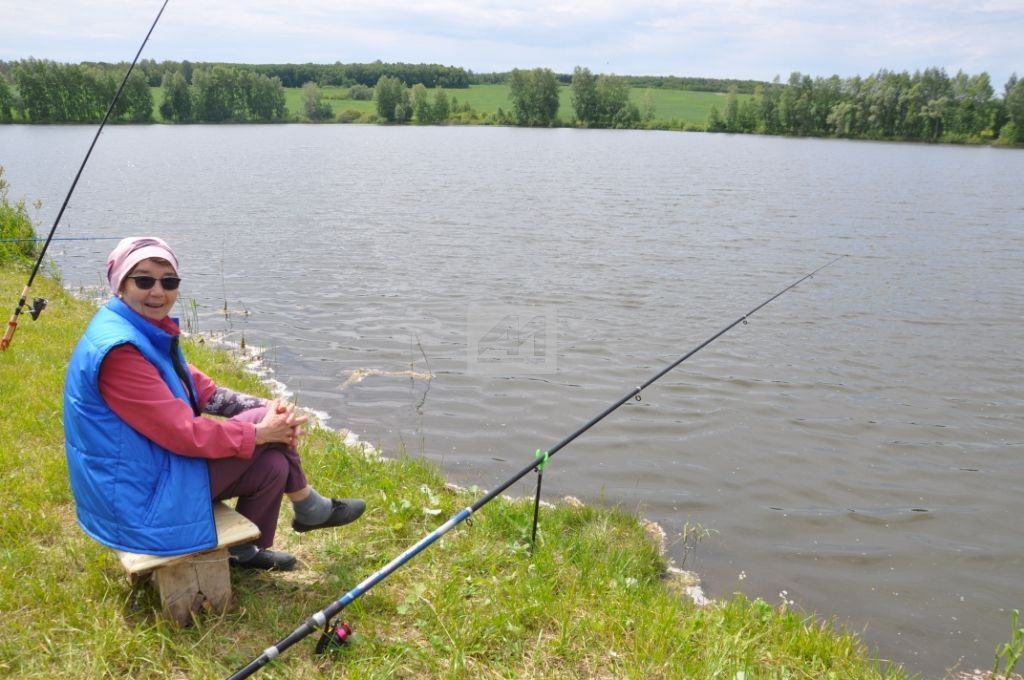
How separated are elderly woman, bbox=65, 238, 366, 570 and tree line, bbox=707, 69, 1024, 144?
309ft

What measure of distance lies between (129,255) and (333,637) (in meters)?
1.92

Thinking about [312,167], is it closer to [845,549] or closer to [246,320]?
[246,320]

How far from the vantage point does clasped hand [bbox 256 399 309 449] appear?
3396 mm

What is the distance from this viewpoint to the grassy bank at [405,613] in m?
3.21

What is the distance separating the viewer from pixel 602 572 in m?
4.68

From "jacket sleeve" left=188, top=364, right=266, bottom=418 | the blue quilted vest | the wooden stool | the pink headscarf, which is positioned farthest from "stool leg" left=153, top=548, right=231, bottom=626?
the pink headscarf

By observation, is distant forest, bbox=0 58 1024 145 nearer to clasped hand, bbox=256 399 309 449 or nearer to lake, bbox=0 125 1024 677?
lake, bbox=0 125 1024 677

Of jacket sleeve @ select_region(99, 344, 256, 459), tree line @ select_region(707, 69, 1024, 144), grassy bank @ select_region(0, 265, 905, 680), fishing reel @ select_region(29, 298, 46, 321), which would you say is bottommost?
grassy bank @ select_region(0, 265, 905, 680)

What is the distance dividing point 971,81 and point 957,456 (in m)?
102

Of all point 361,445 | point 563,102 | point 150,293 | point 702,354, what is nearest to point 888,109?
point 563,102

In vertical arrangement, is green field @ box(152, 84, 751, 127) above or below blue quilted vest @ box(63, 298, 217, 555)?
above

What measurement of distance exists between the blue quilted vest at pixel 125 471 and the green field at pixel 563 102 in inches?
4019

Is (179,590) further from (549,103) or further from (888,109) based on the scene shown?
(549,103)

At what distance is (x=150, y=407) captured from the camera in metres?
3.05
